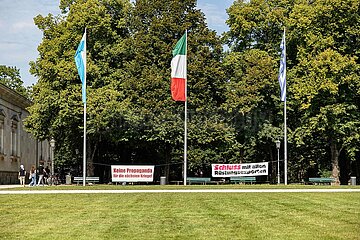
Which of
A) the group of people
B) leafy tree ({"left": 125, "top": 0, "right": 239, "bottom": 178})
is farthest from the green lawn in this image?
leafy tree ({"left": 125, "top": 0, "right": 239, "bottom": 178})

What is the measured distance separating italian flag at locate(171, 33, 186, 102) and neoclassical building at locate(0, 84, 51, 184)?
1466 centimetres

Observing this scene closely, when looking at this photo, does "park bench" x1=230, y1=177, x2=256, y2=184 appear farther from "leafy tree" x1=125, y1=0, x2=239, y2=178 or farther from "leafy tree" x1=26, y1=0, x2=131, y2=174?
"leafy tree" x1=26, y1=0, x2=131, y2=174

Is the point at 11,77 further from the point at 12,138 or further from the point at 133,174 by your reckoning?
the point at 133,174

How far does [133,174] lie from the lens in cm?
4447

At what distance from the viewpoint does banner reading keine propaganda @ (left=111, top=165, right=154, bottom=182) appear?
4422 centimetres

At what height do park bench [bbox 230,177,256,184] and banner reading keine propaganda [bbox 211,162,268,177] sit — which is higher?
banner reading keine propaganda [bbox 211,162,268,177]

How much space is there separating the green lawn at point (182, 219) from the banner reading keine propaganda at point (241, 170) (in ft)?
82.9

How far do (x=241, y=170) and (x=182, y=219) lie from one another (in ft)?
106

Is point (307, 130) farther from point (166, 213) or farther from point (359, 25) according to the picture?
point (166, 213)

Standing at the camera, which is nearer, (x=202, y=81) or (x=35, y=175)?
(x=35, y=175)

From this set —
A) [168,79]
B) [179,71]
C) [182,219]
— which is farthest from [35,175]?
[182,219]

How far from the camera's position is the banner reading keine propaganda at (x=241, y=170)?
155ft

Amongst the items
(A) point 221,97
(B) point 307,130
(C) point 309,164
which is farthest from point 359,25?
(C) point 309,164

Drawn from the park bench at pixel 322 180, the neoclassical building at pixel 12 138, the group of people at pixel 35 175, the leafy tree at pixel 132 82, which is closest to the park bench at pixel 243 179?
the leafy tree at pixel 132 82
